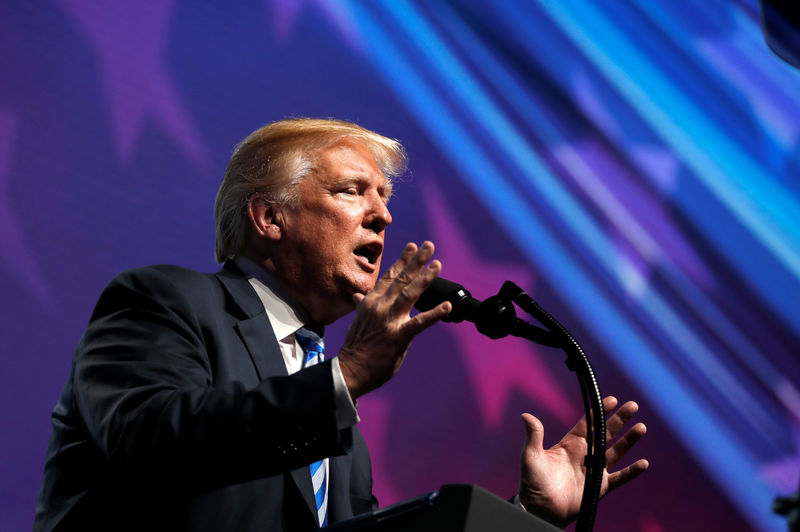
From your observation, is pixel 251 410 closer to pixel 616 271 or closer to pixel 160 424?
pixel 160 424

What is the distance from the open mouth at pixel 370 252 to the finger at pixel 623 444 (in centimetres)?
66

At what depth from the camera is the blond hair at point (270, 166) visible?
6.49 ft

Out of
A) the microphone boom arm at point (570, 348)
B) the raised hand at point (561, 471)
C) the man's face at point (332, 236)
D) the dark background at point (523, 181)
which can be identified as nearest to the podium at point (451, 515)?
the microphone boom arm at point (570, 348)

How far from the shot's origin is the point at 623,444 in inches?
67.6

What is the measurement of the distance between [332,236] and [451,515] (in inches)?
40.6

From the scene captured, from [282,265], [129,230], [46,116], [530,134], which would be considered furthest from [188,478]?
[530,134]

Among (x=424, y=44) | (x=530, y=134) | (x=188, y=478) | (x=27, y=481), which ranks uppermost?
(x=424, y=44)

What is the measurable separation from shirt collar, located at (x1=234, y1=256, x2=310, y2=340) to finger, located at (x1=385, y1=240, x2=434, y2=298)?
630 mm

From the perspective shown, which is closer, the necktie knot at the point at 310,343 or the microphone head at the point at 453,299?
the microphone head at the point at 453,299

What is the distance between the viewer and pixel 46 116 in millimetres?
2262

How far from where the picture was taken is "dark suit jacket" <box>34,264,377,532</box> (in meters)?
1.11

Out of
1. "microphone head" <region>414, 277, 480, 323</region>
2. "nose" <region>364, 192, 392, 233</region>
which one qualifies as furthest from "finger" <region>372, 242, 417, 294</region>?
"nose" <region>364, 192, 392, 233</region>

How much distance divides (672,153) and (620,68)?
0.37 metres

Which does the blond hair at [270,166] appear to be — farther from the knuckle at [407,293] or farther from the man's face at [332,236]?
the knuckle at [407,293]
